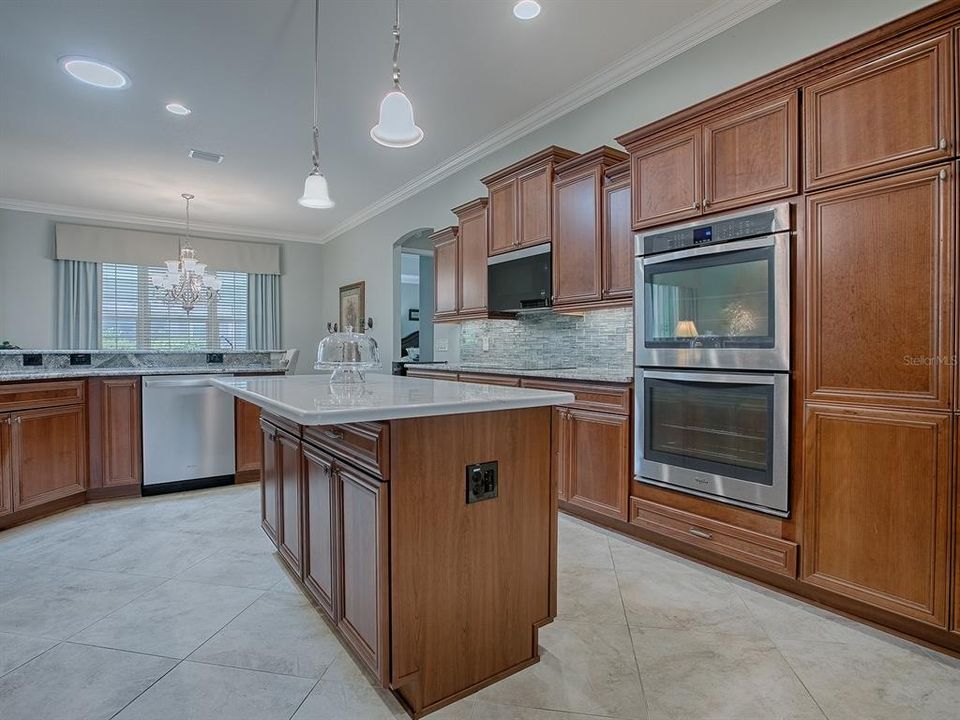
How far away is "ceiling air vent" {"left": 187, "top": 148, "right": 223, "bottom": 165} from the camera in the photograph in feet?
15.7

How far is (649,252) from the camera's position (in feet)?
8.91

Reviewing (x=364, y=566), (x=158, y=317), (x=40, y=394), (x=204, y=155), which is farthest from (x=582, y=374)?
(x=158, y=317)

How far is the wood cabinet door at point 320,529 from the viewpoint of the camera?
174 cm

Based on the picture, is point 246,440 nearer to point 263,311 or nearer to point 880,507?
point 880,507

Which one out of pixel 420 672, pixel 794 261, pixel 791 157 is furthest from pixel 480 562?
pixel 791 157

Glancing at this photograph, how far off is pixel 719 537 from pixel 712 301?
1116mm

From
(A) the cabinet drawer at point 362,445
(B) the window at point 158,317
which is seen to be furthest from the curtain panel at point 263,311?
(A) the cabinet drawer at point 362,445

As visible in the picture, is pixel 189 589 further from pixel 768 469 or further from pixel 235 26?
pixel 235 26

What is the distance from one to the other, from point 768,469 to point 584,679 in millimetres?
1214

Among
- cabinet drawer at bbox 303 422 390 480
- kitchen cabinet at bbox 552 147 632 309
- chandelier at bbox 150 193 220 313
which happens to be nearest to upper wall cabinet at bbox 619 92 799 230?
kitchen cabinet at bbox 552 147 632 309

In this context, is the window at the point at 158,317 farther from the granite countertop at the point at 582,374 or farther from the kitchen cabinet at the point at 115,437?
the granite countertop at the point at 582,374

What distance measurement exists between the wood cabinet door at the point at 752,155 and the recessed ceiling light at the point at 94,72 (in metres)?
3.74

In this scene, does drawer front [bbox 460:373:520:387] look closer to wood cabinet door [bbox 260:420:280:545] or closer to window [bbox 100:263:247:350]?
wood cabinet door [bbox 260:420:280:545]

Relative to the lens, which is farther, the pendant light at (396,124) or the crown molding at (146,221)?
the crown molding at (146,221)
